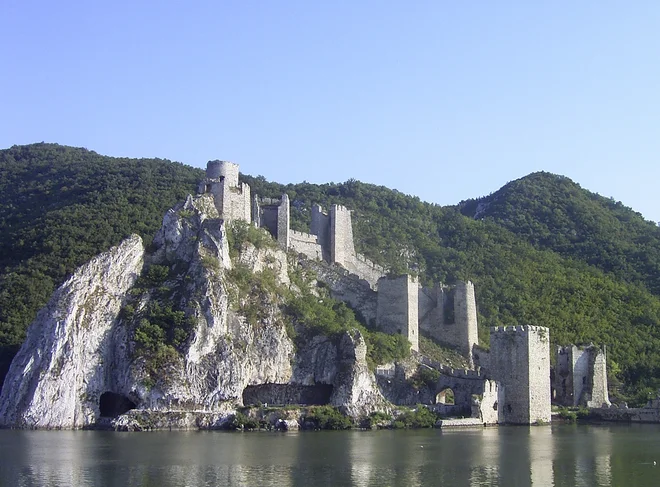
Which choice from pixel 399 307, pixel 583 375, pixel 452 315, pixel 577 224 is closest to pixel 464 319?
pixel 452 315

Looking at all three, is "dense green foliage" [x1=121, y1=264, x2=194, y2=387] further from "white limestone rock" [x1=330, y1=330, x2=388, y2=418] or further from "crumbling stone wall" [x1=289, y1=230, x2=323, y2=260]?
"crumbling stone wall" [x1=289, y1=230, x2=323, y2=260]

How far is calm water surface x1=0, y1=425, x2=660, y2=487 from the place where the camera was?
3391cm

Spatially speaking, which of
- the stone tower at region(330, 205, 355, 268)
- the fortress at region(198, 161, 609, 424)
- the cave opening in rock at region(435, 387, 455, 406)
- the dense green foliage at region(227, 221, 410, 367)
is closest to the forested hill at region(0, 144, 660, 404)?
the fortress at region(198, 161, 609, 424)

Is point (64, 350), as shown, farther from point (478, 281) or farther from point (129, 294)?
point (478, 281)

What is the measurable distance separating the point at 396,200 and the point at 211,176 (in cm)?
4164

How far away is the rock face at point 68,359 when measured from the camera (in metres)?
53.4

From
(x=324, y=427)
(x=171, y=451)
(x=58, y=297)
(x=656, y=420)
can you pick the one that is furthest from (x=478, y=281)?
(x=171, y=451)

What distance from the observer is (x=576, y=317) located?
74.6 meters

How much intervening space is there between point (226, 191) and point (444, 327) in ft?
55.4

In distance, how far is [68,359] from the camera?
54188mm

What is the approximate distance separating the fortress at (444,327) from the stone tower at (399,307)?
6 centimetres

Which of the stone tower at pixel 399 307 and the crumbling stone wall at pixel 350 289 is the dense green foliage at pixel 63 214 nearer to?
the crumbling stone wall at pixel 350 289

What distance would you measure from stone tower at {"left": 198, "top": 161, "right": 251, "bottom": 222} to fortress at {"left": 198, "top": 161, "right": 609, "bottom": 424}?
6 cm

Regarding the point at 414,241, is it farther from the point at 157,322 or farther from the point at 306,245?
the point at 157,322
